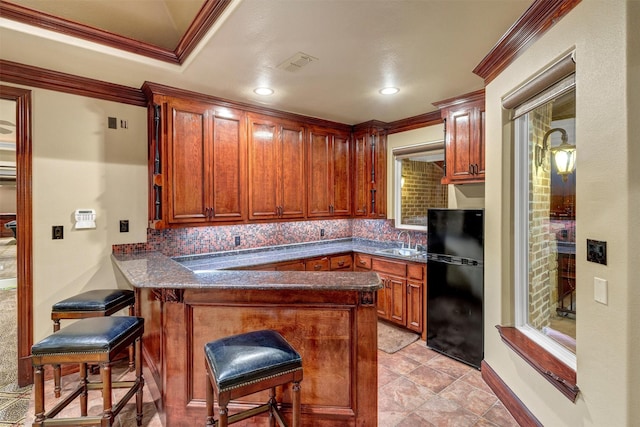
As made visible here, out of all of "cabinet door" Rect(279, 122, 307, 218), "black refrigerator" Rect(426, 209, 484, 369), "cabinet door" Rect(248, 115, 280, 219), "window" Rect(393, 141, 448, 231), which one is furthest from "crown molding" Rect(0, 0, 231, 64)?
"window" Rect(393, 141, 448, 231)

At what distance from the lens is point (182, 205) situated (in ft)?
9.98

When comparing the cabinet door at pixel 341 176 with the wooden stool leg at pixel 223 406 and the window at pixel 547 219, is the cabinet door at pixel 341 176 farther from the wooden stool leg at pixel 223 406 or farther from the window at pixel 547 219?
the wooden stool leg at pixel 223 406

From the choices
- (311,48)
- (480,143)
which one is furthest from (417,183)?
(311,48)

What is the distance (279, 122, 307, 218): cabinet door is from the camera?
3.79 metres

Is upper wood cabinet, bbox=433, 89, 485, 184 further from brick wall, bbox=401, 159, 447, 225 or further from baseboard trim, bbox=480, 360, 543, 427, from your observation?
baseboard trim, bbox=480, 360, 543, 427

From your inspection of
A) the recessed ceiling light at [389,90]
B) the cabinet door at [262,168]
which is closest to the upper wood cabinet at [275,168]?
the cabinet door at [262,168]

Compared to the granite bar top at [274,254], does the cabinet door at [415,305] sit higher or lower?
lower

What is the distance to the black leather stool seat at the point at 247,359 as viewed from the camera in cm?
138

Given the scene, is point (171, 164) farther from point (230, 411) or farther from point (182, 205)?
point (230, 411)

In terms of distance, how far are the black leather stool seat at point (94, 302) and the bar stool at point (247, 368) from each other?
1343 mm

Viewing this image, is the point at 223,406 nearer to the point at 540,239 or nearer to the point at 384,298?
the point at 540,239

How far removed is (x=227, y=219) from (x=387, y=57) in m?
2.22

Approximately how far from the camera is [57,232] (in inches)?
105

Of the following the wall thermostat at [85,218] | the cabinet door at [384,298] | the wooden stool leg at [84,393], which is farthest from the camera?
the cabinet door at [384,298]
